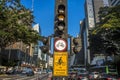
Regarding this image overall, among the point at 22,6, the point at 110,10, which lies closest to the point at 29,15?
the point at 22,6

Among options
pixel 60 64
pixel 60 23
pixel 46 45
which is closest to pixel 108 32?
pixel 46 45

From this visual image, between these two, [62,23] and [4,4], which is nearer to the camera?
[62,23]

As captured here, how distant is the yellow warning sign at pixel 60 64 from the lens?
26.1 feet

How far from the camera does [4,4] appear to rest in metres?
31.5

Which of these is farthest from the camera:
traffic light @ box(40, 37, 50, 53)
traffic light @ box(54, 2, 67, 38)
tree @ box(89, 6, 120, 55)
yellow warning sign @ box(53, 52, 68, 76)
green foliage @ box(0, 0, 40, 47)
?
tree @ box(89, 6, 120, 55)

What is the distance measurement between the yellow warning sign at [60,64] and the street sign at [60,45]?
0.12m

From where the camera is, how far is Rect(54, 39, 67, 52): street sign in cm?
787

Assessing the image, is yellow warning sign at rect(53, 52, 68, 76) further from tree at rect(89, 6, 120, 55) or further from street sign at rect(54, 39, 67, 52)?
tree at rect(89, 6, 120, 55)

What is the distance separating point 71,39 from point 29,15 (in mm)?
27659

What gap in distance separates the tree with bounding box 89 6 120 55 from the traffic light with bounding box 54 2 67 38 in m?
32.4

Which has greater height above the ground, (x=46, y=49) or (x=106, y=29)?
(x=106, y=29)

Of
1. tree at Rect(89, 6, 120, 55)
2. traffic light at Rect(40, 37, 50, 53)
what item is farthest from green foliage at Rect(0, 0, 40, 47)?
traffic light at Rect(40, 37, 50, 53)

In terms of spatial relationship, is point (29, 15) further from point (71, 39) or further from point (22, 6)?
point (71, 39)

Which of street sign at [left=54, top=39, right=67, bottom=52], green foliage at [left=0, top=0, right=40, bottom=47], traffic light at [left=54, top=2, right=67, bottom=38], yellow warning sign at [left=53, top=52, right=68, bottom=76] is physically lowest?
yellow warning sign at [left=53, top=52, right=68, bottom=76]
